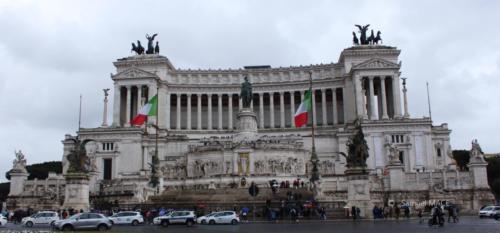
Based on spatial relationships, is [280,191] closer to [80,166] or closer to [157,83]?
[80,166]

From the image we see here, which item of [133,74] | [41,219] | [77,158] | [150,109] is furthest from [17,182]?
[133,74]

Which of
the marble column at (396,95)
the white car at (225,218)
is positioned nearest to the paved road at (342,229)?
the white car at (225,218)

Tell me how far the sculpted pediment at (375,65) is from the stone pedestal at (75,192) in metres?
62.5

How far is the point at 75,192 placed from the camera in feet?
126

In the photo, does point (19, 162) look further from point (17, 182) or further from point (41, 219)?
point (41, 219)

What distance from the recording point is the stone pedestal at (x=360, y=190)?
123 ft

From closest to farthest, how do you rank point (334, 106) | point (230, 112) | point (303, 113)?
point (303, 113)
point (334, 106)
point (230, 112)

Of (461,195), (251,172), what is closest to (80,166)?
(251,172)

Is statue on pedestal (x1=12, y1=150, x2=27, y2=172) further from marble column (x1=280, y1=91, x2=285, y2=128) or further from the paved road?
marble column (x1=280, y1=91, x2=285, y2=128)

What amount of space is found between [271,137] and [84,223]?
46.6m

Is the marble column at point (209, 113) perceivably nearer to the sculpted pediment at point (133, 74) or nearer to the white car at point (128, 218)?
the sculpted pediment at point (133, 74)

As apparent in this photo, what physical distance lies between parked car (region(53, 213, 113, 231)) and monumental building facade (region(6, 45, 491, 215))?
17.5 m

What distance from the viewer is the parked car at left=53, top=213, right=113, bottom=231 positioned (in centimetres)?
2989

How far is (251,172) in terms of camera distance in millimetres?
65500
